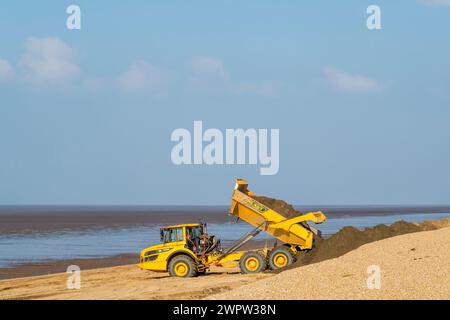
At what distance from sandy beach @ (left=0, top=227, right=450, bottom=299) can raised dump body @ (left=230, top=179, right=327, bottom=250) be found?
2035mm

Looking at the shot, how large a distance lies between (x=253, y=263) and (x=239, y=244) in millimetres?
936

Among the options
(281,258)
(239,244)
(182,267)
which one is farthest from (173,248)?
(281,258)

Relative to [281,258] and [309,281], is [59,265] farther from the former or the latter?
[309,281]

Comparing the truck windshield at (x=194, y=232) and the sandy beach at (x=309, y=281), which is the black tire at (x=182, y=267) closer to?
the sandy beach at (x=309, y=281)

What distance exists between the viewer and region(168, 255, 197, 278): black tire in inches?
1124

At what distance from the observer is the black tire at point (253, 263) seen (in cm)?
2880

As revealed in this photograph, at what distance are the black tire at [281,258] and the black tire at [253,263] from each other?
33 cm

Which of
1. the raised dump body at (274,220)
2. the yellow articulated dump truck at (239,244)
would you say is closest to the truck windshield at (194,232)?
the yellow articulated dump truck at (239,244)

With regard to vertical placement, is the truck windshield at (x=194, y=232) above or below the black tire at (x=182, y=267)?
above

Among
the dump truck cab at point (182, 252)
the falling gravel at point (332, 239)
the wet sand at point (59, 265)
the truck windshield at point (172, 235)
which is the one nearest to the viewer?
the falling gravel at point (332, 239)

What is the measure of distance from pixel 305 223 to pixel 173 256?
5440mm
